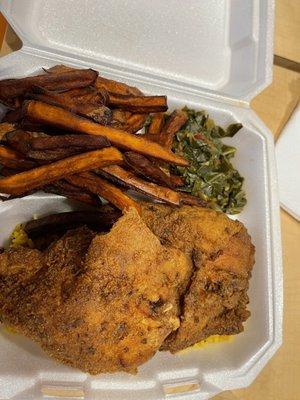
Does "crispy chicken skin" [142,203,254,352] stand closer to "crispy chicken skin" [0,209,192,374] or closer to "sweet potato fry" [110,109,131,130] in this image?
"crispy chicken skin" [0,209,192,374]

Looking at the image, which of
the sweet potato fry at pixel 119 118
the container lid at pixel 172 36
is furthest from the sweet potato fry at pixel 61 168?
the container lid at pixel 172 36

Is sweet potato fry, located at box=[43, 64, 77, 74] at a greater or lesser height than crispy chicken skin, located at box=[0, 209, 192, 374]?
greater

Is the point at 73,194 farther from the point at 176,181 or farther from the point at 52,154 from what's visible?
the point at 176,181

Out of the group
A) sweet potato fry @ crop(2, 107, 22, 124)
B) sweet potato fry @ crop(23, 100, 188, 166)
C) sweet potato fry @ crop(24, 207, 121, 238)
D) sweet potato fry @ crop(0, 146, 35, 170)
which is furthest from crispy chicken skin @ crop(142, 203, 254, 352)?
sweet potato fry @ crop(2, 107, 22, 124)

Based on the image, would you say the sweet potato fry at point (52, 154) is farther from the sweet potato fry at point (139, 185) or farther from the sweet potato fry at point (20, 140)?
the sweet potato fry at point (139, 185)

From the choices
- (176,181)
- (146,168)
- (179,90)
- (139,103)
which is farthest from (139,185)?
(179,90)

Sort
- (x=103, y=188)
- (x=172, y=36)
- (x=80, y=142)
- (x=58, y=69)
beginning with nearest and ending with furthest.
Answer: (x=80, y=142)
(x=103, y=188)
(x=58, y=69)
(x=172, y=36)

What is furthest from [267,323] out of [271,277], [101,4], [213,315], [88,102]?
[101,4]
